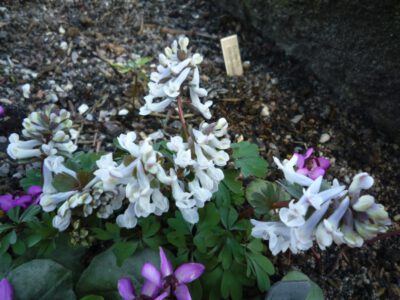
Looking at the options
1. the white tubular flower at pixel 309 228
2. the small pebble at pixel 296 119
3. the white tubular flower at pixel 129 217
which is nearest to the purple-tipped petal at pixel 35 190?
the white tubular flower at pixel 129 217

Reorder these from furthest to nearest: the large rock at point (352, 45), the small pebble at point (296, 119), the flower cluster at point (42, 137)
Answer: the small pebble at point (296, 119)
the large rock at point (352, 45)
the flower cluster at point (42, 137)

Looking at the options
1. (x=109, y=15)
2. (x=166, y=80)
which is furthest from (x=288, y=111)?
(x=109, y=15)

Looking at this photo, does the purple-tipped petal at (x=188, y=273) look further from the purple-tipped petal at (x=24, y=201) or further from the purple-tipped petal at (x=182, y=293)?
the purple-tipped petal at (x=24, y=201)

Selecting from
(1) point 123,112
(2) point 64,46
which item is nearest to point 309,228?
(1) point 123,112

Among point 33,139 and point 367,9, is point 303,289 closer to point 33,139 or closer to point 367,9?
point 33,139

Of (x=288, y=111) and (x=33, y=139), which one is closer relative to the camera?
(x=33, y=139)

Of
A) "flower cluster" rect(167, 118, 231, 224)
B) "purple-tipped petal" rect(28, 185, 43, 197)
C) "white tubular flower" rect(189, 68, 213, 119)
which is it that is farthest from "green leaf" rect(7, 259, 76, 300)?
"white tubular flower" rect(189, 68, 213, 119)
